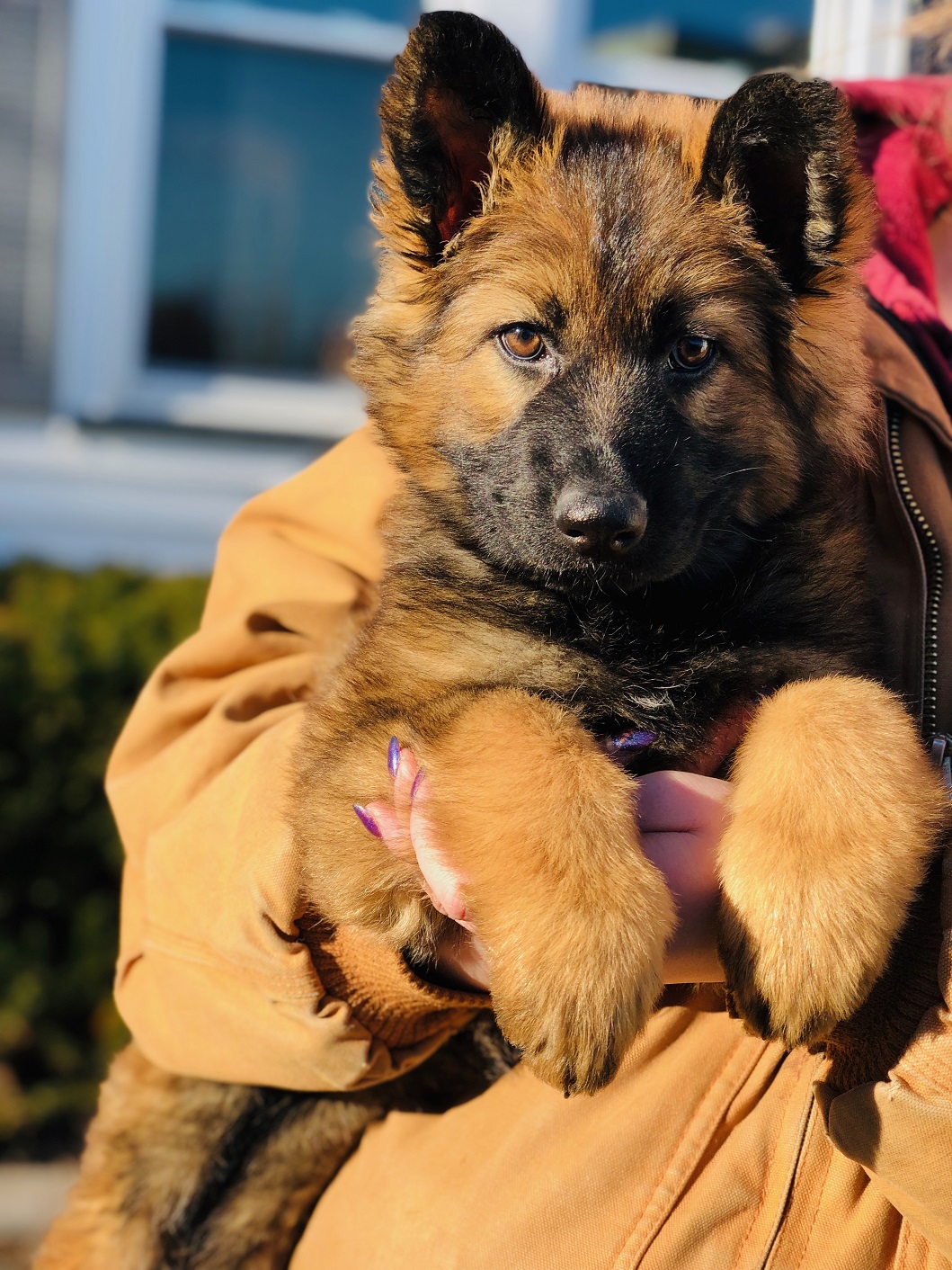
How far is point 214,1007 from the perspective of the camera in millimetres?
1909

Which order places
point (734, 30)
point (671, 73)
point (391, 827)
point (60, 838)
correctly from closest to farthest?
point (391, 827)
point (60, 838)
point (671, 73)
point (734, 30)

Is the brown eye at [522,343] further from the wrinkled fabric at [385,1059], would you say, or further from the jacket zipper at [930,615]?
the jacket zipper at [930,615]

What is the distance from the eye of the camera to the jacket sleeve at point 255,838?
179 centimetres

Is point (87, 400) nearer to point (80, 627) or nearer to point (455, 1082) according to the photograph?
point (80, 627)

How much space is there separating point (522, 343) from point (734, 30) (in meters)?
4.52

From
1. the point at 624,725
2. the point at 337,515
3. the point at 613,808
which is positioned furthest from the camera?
the point at 337,515

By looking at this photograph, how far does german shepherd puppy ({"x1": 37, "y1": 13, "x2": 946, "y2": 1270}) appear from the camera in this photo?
148 cm

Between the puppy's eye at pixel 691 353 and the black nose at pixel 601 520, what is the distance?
0.30m

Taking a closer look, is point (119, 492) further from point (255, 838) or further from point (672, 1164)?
point (672, 1164)

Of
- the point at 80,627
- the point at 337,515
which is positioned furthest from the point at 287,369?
the point at 337,515

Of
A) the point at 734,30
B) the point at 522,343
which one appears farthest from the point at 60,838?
the point at 734,30

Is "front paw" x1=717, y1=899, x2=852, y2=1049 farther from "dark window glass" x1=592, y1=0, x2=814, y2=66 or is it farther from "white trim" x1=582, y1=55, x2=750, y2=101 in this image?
"dark window glass" x1=592, y1=0, x2=814, y2=66

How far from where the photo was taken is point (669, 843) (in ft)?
5.31

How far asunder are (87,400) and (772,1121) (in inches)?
177
